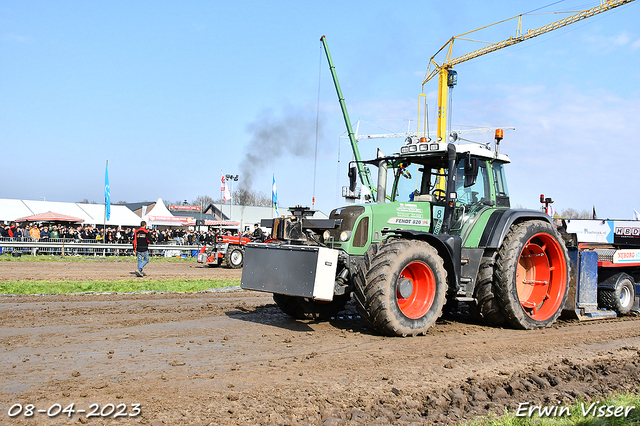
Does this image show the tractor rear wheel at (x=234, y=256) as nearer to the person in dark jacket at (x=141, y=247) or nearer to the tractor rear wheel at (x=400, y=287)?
the person in dark jacket at (x=141, y=247)

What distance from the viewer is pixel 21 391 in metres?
4.34

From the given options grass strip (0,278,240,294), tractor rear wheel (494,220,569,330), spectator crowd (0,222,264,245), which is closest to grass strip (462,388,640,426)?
tractor rear wheel (494,220,569,330)

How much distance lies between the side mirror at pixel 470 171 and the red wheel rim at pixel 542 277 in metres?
1.49

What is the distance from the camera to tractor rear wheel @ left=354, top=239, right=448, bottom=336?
6.53m

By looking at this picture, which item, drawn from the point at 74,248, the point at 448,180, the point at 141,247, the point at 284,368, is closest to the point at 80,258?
the point at 74,248

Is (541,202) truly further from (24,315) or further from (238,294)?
(24,315)

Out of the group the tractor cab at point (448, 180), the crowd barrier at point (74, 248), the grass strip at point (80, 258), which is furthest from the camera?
the crowd barrier at point (74, 248)

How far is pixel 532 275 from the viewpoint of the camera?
859cm

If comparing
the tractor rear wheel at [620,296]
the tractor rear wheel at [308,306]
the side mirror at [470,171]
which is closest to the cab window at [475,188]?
the side mirror at [470,171]

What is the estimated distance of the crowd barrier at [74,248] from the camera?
2489 centimetres

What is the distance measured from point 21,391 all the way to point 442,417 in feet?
11.2

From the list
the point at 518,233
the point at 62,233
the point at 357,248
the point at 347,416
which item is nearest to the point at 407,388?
the point at 347,416

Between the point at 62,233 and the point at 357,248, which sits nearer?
the point at 357,248

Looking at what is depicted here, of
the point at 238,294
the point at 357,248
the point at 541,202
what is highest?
the point at 541,202
